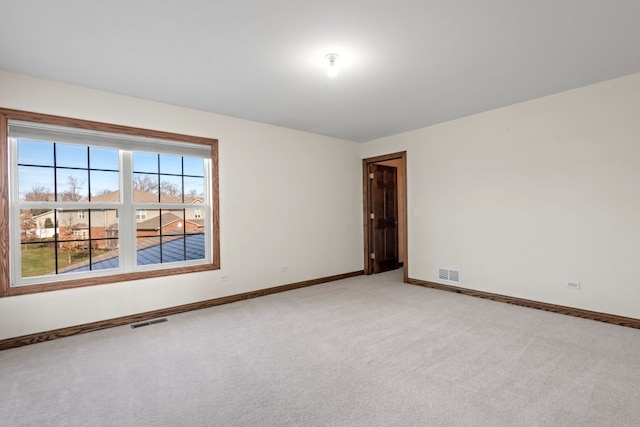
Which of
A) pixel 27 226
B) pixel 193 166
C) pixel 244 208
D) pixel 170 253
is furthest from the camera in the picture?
pixel 244 208

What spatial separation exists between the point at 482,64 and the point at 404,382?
283 cm

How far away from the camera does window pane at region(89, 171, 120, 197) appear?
3506 millimetres

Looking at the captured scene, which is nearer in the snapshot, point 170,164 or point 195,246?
point 170,164

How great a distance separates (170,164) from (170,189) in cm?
32

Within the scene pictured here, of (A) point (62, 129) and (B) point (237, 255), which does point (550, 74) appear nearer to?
(B) point (237, 255)

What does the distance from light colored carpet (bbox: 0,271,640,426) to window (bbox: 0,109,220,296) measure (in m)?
0.74

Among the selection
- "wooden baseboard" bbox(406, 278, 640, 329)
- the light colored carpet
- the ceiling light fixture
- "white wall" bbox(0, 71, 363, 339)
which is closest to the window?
"white wall" bbox(0, 71, 363, 339)

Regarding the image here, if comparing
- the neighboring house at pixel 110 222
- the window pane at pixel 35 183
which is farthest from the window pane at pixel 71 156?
the neighboring house at pixel 110 222

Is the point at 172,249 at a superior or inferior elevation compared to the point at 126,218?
inferior

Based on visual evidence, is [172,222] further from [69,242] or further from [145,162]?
[69,242]

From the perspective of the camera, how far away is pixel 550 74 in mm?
3160

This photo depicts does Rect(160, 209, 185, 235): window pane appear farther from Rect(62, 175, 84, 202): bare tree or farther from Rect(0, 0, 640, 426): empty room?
Rect(62, 175, 84, 202): bare tree

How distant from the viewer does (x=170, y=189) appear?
4.05m

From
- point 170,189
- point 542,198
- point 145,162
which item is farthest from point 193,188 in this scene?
point 542,198
